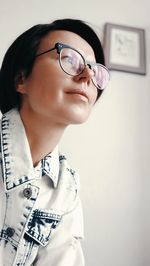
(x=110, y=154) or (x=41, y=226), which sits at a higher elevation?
(x=110, y=154)

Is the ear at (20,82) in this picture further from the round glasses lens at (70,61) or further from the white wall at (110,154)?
the white wall at (110,154)

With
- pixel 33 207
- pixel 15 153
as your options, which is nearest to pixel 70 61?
pixel 15 153

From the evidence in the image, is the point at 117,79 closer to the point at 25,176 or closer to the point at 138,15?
the point at 138,15

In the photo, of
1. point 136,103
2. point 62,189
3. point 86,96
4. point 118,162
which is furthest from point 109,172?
point 86,96

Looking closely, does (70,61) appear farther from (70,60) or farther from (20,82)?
(20,82)

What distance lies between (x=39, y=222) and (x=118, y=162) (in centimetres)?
58

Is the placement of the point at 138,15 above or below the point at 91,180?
above

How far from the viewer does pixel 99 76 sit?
0.86 m

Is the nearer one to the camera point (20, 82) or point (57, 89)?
point (57, 89)

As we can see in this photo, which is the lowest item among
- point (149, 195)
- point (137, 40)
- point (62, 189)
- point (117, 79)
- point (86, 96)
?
point (149, 195)

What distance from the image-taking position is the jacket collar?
766 mm

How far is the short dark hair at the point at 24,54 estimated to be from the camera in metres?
0.84

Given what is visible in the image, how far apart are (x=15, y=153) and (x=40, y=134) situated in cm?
9

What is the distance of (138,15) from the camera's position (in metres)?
1.48
